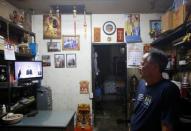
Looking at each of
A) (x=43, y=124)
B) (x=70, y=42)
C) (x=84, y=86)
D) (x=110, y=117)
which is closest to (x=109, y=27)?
(x=70, y=42)

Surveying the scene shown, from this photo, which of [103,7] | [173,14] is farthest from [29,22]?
[173,14]

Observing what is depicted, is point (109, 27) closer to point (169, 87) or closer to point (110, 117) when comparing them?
point (110, 117)

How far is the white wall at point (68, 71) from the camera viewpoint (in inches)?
200

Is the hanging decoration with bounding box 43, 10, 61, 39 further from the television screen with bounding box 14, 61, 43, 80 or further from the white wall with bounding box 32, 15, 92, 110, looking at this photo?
the television screen with bounding box 14, 61, 43, 80

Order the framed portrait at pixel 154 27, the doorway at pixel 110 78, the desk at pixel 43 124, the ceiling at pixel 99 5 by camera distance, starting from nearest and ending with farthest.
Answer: the desk at pixel 43 124 → the ceiling at pixel 99 5 → the framed portrait at pixel 154 27 → the doorway at pixel 110 78

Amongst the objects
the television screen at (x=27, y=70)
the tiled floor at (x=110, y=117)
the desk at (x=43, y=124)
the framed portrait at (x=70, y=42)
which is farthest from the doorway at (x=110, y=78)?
the desk at (x=43, y=124)

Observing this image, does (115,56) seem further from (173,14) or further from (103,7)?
(173,14)

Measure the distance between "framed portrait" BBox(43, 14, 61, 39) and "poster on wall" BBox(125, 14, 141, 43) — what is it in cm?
155

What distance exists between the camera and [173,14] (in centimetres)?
334

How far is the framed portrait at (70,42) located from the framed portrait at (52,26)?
0.53 feet

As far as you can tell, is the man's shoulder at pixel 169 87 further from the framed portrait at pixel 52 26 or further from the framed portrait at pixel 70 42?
the framed portrait at pixel 52 26

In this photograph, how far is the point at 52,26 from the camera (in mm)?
5074

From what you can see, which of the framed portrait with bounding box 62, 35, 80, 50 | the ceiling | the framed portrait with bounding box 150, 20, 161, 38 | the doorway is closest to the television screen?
the framed portrait with bounding box 62, 35, 80, 50

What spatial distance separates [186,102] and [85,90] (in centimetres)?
280
